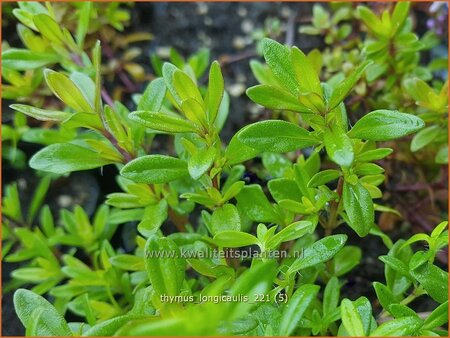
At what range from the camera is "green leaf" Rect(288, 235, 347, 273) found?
873 millimetres

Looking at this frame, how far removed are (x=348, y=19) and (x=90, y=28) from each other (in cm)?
78

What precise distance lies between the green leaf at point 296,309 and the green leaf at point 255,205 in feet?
0.67

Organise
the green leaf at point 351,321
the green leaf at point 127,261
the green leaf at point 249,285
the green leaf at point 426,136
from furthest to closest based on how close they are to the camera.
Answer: the green leaf at point 426,136, the green leaf at point 127,261, the green leaf at point 351,321, the green leaf at point 249,285

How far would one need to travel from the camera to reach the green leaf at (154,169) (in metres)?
0.91

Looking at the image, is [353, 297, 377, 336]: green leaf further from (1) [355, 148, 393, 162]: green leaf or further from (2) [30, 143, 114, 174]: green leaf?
(2) [30, 143, 114, 174]: green leaf

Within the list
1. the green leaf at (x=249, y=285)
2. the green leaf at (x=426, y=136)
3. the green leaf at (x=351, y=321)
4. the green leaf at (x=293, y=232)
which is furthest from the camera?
the green leaf at (x=426, y=136)

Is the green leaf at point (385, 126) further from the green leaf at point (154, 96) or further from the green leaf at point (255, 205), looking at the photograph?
the green leaf at point (154, 96)

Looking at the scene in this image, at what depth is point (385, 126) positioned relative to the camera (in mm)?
844

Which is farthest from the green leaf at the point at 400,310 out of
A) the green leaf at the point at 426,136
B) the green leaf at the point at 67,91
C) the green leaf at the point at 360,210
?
the green leaf at the point at 67,91

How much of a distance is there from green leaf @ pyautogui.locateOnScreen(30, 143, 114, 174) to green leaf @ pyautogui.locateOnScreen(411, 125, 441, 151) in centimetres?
65

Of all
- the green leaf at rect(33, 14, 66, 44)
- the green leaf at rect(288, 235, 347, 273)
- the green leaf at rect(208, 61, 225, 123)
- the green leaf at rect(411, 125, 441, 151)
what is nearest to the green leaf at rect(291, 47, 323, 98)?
the green leaf at rect(208, 61, 225, 123)

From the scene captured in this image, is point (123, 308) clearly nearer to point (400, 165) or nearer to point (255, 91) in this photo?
point (255, 91)

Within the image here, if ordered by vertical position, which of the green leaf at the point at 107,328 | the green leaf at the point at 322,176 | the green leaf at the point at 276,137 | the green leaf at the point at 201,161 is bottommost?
the green leaf at the point at 107,328

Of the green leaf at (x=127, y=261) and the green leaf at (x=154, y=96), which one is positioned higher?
the green leaf at (x=154, y=96)
